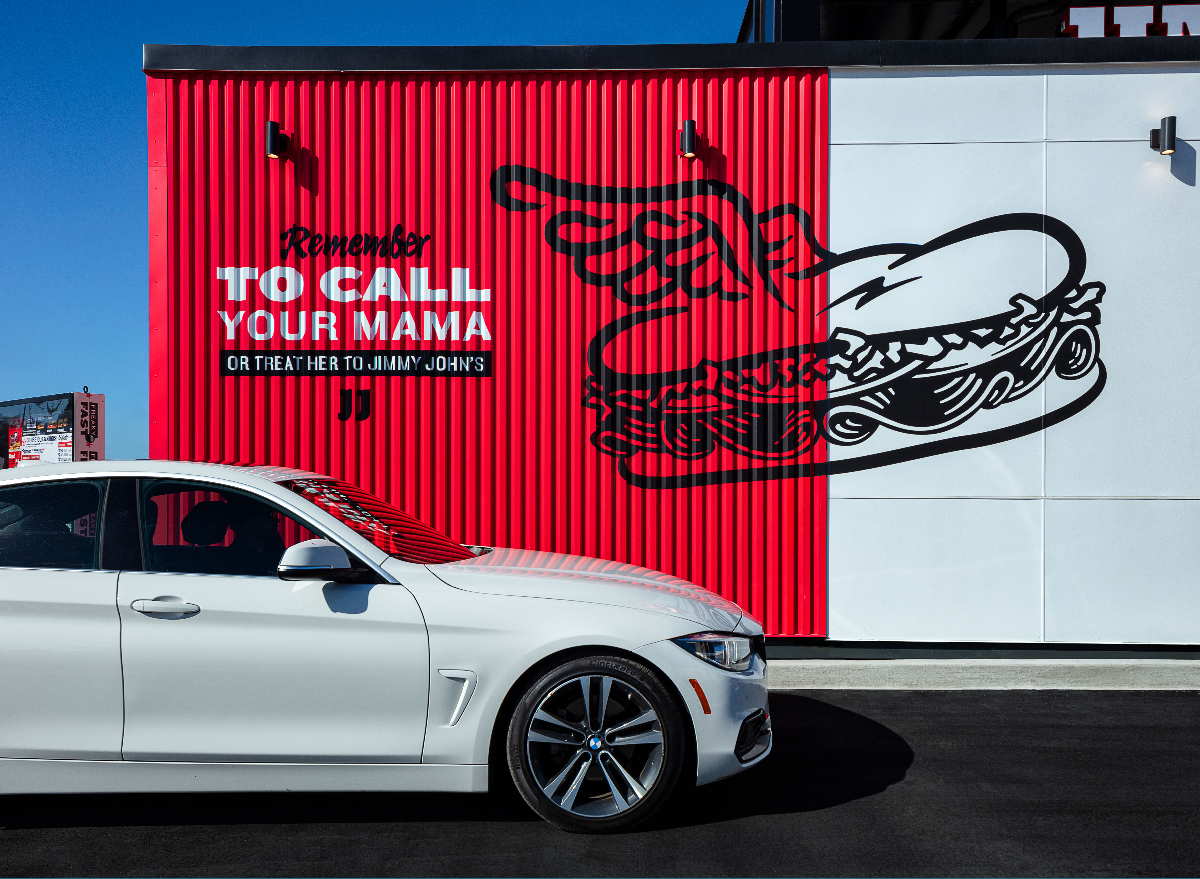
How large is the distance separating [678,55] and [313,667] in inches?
228

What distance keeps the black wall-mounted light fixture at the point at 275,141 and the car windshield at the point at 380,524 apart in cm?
385

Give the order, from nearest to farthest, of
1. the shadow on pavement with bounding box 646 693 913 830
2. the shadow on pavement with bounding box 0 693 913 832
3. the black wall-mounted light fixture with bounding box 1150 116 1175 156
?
the shadow on pavement with bounding box 0 693 913 832, the shadow on pavement with bounding box 646 693 913 830, the black wall-mounted light fixture with bounding box 1150 116 1175 156

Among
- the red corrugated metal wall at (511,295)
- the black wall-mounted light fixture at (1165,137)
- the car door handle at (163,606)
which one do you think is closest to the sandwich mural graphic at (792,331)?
the red corrugated metal wall at (511,295)

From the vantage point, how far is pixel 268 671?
344cm

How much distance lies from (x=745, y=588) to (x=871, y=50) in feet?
15.3

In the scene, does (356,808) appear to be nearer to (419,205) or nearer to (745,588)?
(745,588)

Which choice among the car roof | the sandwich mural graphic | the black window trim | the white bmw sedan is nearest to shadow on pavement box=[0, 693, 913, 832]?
the white bmw sedan

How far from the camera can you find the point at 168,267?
7.02m

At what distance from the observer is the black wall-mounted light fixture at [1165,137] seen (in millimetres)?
6641

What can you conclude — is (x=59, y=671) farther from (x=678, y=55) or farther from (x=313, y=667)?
(x=678, y=55)

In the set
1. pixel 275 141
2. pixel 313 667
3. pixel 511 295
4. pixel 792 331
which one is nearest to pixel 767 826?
pixel 313 667

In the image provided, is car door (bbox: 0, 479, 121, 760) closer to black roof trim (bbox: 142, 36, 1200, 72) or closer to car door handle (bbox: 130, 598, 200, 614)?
car door handle (bbox: 130, 598, 200, 614)

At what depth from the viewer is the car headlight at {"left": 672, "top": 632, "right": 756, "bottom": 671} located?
144 inches

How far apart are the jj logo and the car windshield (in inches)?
103
